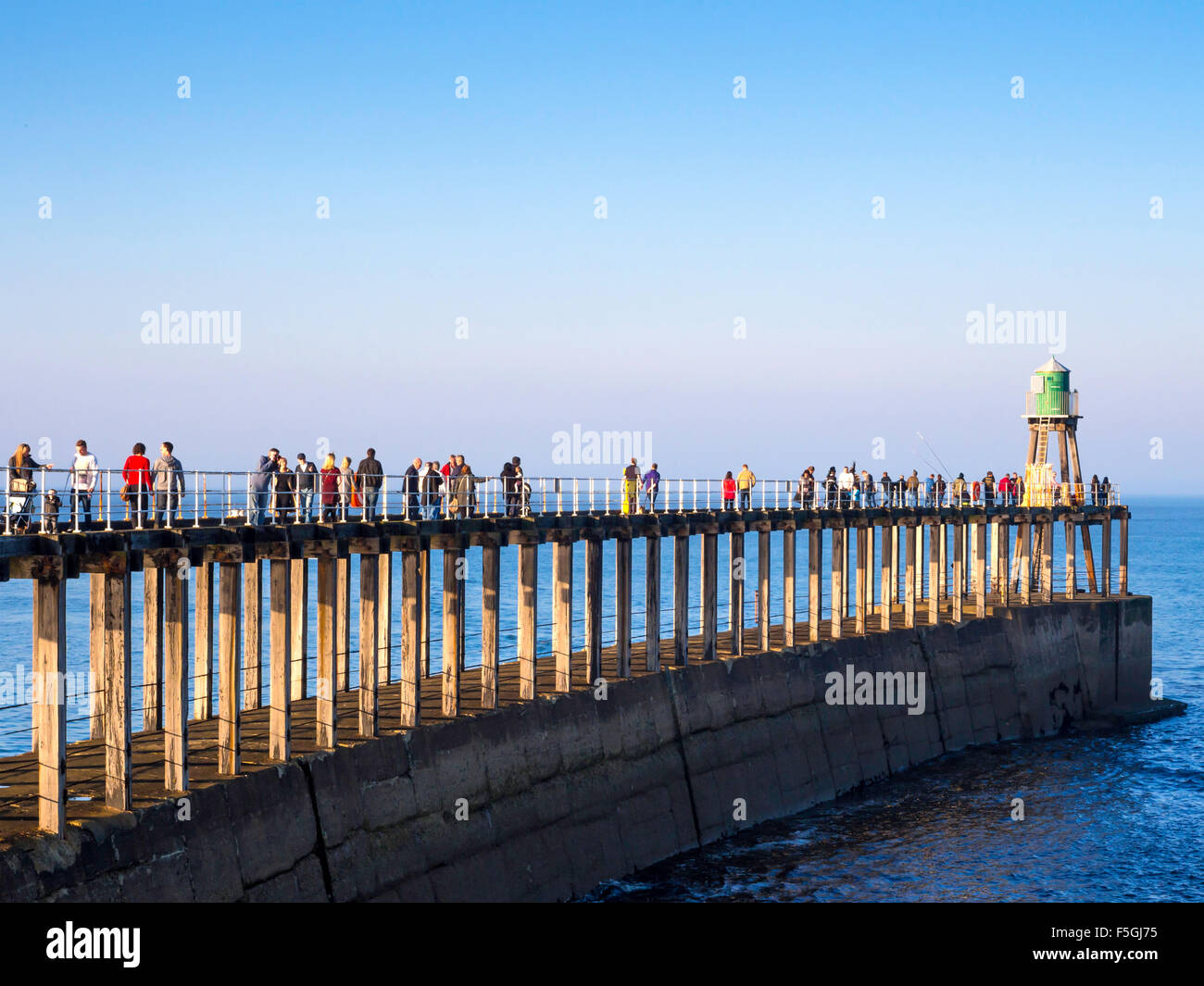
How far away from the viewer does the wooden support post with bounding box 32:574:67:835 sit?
19.8 m

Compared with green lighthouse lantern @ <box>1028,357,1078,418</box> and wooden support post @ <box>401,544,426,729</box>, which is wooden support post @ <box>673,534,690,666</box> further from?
green lighthouse lantern @ <box>1028,357,1078,418</box>

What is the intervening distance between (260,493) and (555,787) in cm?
992

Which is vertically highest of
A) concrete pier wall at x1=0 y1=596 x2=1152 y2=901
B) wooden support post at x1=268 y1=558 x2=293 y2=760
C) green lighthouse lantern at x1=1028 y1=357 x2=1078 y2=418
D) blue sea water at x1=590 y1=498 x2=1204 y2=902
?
green lighthouse lantern at x1=1028 y1=357 x2=1078 y2=418

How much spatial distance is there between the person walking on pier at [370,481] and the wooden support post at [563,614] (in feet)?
15.9

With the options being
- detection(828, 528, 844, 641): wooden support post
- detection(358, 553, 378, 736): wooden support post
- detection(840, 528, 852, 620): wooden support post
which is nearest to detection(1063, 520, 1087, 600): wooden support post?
detection(840, 528, 852, 620): wooden support post

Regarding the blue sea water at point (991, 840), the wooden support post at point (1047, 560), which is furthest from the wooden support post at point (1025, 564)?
the blue sea water at point (991, 840)

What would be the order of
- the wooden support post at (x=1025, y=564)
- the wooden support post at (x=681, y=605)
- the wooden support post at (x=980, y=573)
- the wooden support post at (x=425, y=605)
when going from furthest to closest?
the wooden support post at (x=1025, y=564) < the wooden support post at (x=980, y=573) < the wooden support post at (x=681, y=605) < the wooden support post at (x=425, y=605)

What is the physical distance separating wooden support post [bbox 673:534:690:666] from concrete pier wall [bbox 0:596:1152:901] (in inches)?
35.3

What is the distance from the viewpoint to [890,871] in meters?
32.7

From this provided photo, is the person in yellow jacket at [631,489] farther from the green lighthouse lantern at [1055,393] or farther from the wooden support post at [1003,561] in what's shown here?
the green lighthouse lantern at [1055,393]

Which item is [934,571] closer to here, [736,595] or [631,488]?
[736,595]

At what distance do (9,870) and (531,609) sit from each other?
50.6 feet

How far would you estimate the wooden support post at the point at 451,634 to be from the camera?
29.2 meters
